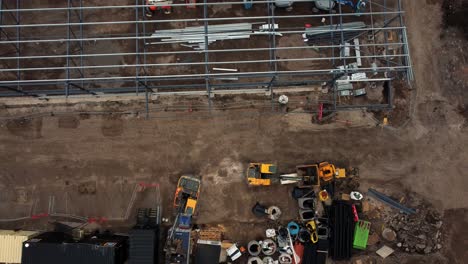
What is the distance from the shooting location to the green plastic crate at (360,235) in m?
27.2

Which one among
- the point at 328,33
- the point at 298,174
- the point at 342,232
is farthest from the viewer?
the point at 328,33

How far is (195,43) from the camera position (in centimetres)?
2788

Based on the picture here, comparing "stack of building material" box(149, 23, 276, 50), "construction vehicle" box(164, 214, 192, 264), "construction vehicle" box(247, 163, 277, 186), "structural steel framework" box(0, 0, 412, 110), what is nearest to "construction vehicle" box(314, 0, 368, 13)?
"structural steel framework" box(0, 0, 412, 110)

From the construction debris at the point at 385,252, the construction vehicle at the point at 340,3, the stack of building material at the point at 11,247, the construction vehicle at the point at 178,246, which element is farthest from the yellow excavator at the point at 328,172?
the stack of building material at the point at 11,247

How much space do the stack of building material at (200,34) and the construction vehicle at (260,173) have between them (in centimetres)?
1003

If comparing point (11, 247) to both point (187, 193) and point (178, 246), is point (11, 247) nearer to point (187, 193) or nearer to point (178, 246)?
point (178, 246)

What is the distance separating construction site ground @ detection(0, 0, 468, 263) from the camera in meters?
27.5

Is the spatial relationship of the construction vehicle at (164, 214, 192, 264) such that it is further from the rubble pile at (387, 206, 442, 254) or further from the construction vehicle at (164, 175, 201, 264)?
the rubble pile at (387, 206, 442, 254)

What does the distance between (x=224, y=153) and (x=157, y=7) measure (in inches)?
493

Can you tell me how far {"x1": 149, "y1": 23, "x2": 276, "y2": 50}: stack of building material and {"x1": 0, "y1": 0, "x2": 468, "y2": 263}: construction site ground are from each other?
4549 millimetres

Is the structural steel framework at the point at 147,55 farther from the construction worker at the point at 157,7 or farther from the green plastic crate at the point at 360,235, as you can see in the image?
the green plastic crate at the point at 360,235

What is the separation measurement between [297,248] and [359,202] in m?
5.98

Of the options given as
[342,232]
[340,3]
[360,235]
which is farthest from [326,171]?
[340,3]

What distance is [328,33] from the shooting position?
27.8m
